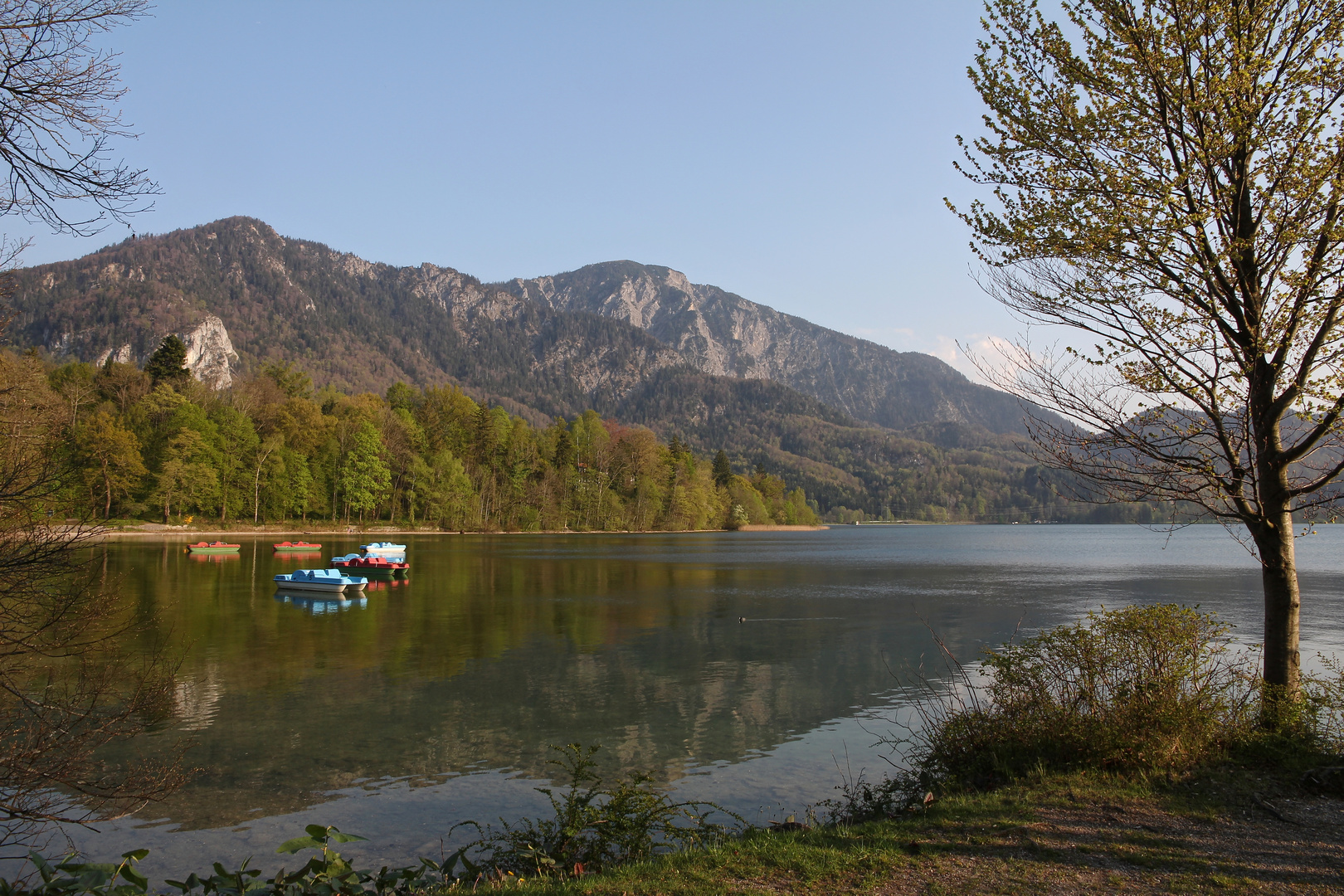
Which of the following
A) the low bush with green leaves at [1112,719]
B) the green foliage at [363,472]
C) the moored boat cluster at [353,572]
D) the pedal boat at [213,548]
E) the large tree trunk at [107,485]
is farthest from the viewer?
the green foliage at [363,472]

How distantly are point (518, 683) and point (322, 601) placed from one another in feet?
60.0

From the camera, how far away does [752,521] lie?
13650 centimetres

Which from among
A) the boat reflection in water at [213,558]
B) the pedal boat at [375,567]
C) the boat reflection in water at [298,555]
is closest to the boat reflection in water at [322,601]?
the pedal boat at [375,567]

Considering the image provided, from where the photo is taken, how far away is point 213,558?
156 ft

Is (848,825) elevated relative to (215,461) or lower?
lower

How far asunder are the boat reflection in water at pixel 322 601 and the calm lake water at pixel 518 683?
2.21ft

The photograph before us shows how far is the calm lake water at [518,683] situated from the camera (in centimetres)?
930

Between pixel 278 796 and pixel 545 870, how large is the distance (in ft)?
14.9

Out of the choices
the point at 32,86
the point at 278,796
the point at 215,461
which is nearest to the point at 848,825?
the point at 278,796

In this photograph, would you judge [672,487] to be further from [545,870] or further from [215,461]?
[545,870]

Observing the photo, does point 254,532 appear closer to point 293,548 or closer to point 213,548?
point 293,548

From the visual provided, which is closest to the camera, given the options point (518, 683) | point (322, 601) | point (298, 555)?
point (518, 683)

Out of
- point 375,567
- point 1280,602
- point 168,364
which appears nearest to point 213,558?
point 375,567

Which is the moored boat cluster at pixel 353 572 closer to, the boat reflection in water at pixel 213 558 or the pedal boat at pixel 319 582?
the pedal boat at pixel 319 582
